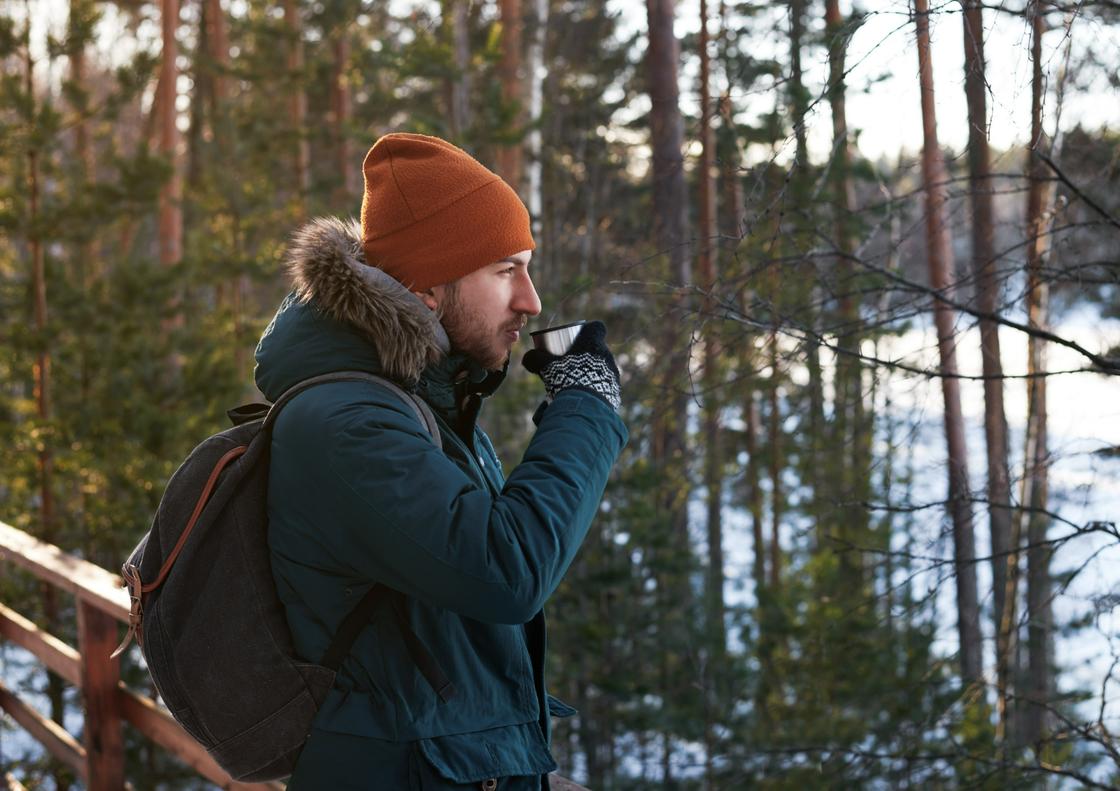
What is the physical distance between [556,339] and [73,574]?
2.12 meters

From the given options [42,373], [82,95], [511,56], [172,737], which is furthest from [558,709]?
[511,56]

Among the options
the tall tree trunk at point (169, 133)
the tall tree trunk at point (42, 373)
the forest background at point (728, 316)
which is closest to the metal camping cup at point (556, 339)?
the forest background at point (728, 316)

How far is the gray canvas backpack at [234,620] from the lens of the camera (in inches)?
61.1

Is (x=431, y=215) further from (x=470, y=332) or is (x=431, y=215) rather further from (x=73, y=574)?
(x=73, y=574)

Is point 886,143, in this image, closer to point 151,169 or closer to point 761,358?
point 761,358

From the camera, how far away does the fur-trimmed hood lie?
5.21 ft

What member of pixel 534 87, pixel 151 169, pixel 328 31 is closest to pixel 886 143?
pixel 151 169

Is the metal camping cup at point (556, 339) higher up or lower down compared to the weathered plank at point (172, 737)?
higher up

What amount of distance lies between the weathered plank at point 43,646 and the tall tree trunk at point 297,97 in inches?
378

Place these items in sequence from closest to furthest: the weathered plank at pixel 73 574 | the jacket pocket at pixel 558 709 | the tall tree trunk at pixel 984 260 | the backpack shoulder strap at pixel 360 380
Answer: the backpack shoulder strap at pixel 360 380
the jacket pocket at pixel 558 709
the tall tree trunk at pixel 984 260
the weathered plank at pixel 73 574

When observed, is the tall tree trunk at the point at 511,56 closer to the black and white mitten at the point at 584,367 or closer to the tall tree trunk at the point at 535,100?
the tall tree trunk at the point at 535,100

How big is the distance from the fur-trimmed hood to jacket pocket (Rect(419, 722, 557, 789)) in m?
0.52

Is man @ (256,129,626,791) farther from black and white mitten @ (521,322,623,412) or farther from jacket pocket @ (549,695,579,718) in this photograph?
jacket pocket @ (549,695,579,718)

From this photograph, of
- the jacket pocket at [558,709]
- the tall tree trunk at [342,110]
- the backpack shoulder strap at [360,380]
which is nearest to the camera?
the backpack shoulder strap at [360,380]
